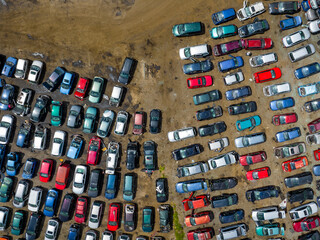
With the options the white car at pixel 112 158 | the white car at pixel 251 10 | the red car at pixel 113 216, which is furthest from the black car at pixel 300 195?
the white car at pixel 251 10

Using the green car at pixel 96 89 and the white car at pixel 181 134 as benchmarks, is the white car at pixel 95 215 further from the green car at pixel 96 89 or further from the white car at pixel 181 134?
the green car at pixel 96 89

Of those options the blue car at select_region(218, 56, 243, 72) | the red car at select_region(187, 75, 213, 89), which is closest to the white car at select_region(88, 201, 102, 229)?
the red car at select_region(187, 75, 213, 89)

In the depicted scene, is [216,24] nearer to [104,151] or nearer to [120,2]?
[120,2]

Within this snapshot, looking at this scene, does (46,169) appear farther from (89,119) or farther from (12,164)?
(89,119)

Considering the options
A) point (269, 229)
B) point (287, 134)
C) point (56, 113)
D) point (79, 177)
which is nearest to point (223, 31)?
point (287, 134)

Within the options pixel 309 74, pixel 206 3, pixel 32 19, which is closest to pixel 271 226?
pixel 309 74

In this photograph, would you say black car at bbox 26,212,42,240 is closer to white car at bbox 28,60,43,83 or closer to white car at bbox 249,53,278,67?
white car at bbox 28,60,43,83
